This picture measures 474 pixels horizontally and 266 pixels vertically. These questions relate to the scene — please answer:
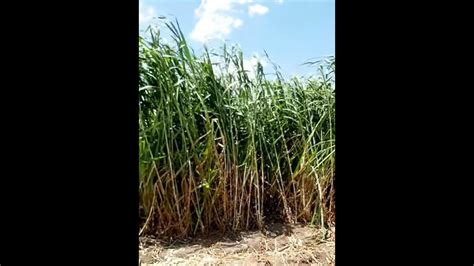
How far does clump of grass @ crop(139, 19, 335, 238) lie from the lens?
149 centimetres

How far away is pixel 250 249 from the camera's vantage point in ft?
4.95

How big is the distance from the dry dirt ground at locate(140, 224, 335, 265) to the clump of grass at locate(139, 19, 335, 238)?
0.15ft

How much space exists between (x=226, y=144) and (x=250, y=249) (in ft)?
1.17

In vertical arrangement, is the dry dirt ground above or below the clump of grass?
below
